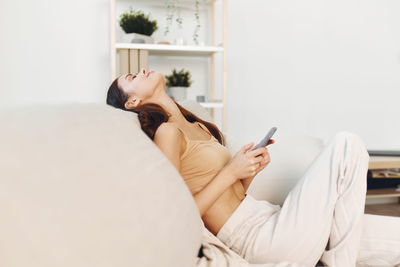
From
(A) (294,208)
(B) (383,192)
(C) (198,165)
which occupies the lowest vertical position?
(B) (383,192)

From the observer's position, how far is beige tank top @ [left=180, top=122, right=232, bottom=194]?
3.48 feet

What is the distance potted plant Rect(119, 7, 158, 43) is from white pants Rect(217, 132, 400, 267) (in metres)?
1.57

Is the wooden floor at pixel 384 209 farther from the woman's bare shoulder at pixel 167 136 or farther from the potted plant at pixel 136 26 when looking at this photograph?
the woman's bare shoulder at pixel 167 136

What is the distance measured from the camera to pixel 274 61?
2.82 metres

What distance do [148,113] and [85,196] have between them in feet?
1.70

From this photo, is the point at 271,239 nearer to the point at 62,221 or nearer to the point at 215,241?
the point at 215,241

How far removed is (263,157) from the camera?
111 centimetres

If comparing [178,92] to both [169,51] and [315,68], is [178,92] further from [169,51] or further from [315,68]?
[315,68]

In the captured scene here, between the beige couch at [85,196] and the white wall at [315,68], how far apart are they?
2124 mm

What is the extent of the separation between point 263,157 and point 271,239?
0.79ft

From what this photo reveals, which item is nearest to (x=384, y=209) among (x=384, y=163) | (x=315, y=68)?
(x=384, y=163)

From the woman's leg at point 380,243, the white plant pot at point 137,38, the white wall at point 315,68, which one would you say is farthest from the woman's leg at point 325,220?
the white wall at point 315,68

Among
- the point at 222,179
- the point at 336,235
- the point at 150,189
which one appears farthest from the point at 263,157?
the point at 150,189

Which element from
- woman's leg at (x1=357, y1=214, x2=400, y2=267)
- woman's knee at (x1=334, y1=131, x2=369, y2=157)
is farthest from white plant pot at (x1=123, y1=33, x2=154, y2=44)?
woman's leg at (x1=357, y1=214, x2=400, y2=267)
